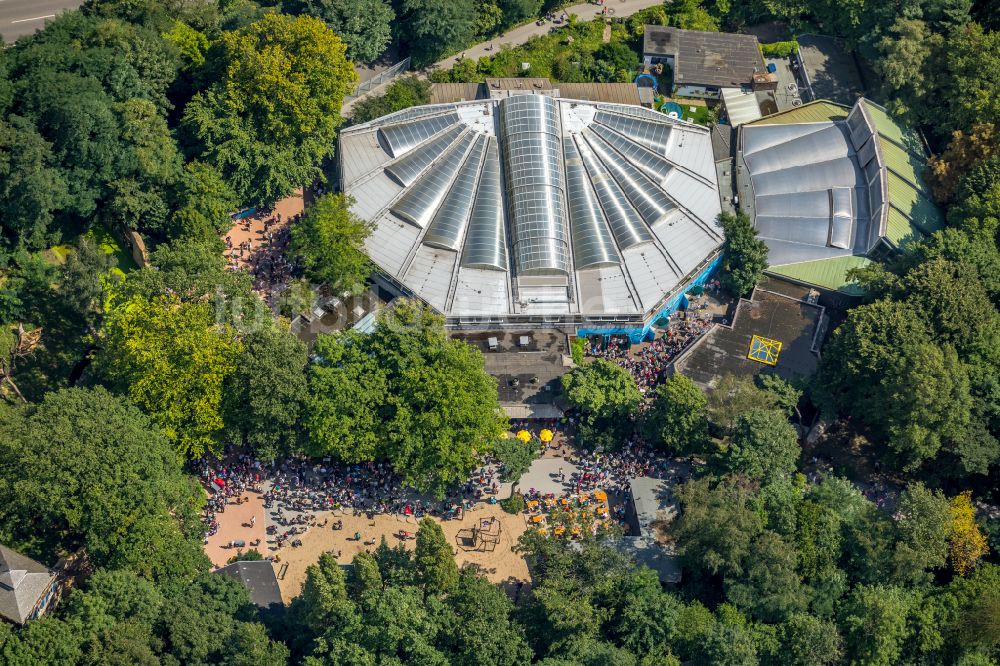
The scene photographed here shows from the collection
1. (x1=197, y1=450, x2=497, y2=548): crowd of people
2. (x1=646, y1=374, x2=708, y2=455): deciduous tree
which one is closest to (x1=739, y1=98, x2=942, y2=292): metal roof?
(x1=646, y1=374, x2=708, y2=455): deciduous tree

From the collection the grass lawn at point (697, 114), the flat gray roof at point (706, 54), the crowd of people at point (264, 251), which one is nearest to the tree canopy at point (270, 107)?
the crowd of people at point (264, 251)

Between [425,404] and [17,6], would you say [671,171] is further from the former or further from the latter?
[17,6]

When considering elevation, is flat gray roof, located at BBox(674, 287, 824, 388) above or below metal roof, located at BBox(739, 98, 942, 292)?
below

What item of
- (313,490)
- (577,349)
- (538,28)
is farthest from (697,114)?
(313,490)

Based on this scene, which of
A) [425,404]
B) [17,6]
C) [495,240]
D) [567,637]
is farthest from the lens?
[17,6]

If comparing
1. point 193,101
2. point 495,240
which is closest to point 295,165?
point 193,101

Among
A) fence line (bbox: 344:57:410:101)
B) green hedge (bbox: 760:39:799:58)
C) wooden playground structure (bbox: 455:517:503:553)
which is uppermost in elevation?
fence line (bbox: 344:57:410:101)

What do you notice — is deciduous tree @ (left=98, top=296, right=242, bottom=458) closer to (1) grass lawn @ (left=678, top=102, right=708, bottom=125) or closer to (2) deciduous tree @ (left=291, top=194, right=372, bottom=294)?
(2) deciduous tree @ (left=291, top=194, right=372, bottom=294)
